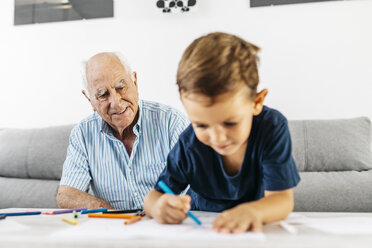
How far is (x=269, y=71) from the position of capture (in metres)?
2.39

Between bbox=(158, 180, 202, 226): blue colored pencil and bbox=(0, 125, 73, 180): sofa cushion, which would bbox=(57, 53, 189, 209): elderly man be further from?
bbox=(0, 125, 73, 180): sofa cushion

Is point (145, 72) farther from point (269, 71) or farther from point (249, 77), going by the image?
point (249, 77)

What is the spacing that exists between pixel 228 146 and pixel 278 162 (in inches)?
5.0

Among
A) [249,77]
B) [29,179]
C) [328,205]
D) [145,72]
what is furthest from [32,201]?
[249,77]

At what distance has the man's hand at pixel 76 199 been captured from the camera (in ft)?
4.15

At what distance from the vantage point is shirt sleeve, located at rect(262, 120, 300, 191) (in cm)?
78

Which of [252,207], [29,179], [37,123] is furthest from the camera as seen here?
[37,123]

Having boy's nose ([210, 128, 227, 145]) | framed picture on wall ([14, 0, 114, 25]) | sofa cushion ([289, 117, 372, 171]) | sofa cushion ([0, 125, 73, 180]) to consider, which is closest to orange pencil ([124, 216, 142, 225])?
boy's nose ([210, 128, 227, 145])

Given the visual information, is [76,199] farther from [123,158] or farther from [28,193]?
[28,193]

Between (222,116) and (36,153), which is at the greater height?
(222,116)

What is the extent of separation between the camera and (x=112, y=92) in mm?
1339

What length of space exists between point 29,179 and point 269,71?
1.81 metres

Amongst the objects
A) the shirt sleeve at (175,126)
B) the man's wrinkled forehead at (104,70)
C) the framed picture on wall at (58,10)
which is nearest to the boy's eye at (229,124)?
Answer: the shirt sleeve at (175,126)

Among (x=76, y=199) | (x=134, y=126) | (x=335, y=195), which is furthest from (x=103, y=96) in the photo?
(x=335, y=195)
